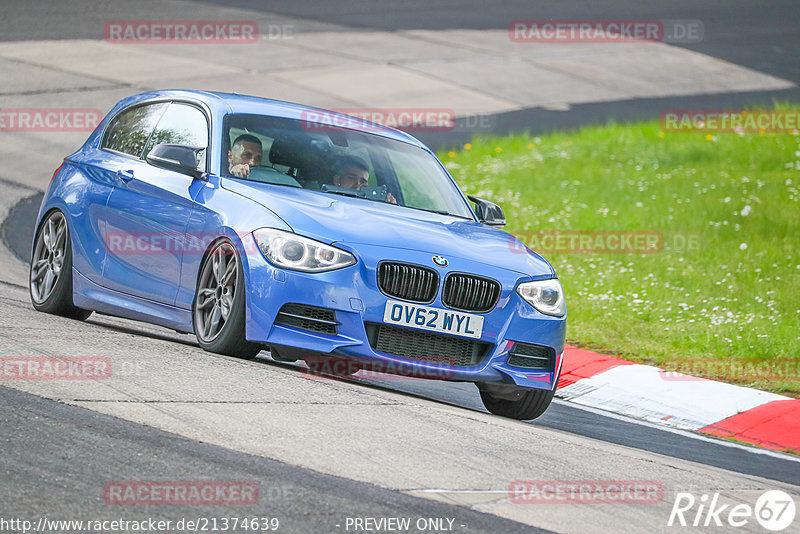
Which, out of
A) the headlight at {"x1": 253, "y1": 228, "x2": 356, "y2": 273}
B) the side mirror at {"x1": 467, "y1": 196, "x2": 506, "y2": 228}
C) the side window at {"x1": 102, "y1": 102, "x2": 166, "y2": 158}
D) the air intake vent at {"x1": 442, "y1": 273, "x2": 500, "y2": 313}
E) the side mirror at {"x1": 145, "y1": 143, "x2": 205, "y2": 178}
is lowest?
the air intake vent at {"x1": 442, "y1": 273, "x2": 500, "y2": 313}

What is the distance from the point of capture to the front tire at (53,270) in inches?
354

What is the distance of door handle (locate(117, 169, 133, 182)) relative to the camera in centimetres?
851

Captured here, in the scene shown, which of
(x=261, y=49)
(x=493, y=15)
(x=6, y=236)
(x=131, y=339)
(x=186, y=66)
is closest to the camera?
(x=131, y=339)

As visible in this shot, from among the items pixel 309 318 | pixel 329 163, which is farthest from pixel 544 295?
pixel 329 163

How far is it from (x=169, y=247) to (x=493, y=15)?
26629 mm

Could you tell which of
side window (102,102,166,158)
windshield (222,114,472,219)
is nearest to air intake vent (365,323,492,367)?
windshield (222,114,472,219)

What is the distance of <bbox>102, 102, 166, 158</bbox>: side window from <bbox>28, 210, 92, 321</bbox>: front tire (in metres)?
0.67

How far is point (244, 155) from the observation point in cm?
812

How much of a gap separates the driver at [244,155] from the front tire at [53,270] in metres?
1.63

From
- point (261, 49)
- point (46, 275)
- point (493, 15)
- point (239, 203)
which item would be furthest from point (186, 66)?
point (239, 203)

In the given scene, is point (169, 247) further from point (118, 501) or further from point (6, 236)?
point (6, 236)

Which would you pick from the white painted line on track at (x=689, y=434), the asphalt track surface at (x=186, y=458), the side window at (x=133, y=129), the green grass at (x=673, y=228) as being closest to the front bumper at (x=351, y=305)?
the asphalt track surface at (x=186, y=458)

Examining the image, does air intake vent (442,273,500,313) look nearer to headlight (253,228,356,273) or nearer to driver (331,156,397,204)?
headlight (253,228,356,273)

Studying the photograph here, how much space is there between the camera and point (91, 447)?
5.31 m
